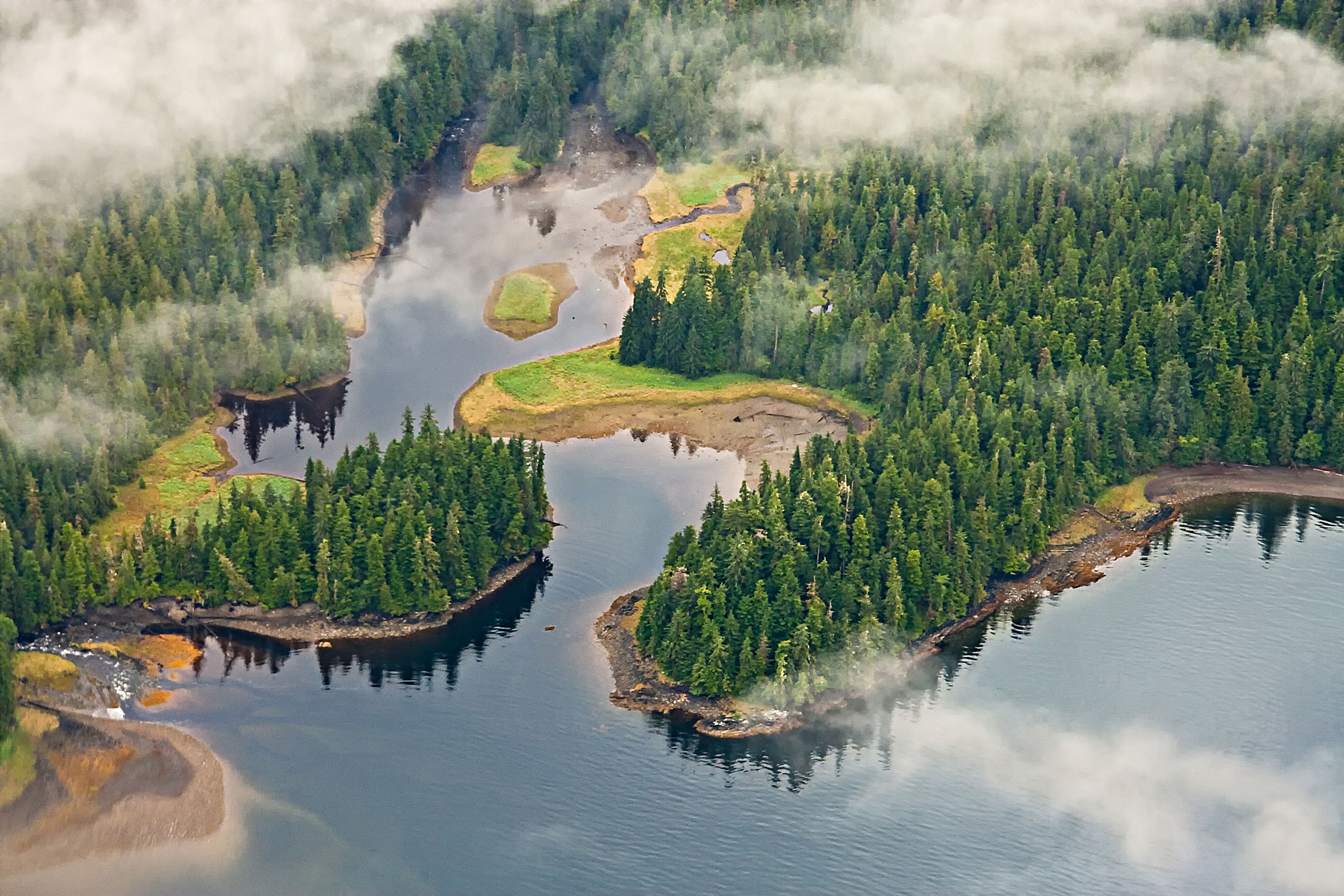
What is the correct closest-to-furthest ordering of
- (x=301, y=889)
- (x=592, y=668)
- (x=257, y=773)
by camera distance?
(x=301, y=889) < (x=257, y=773) < (x=592, y=668)

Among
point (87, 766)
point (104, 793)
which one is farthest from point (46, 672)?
point (104, 793)

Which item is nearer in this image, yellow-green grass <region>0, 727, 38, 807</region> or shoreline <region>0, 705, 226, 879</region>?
shoreline <region>0, 705, 226, 879</region>

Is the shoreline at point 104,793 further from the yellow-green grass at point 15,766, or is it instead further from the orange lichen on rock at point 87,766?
the yellow-green grass at point 15,766

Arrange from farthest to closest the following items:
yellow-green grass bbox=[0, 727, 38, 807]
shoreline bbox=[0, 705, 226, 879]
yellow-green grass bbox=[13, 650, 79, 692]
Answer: yellow-green grass bbox=[13, 650, 79, 692] < yellow-green grass bbox=[0, 727, 38, 807] < shoreline bbox=[0, 705, 226, 879]

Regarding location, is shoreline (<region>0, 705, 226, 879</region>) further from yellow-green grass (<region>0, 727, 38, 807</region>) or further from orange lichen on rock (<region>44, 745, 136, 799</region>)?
yellow-green grass (<region>0, 727, 38, 807</region>)

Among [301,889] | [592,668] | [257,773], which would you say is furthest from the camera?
[592,668]

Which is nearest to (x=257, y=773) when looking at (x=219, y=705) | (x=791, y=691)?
(x=219, y=705)

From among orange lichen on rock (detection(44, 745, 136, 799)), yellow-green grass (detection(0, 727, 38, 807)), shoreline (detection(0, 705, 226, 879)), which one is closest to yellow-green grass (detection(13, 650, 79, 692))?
shoreline (detection(0, 705, 226, 879))

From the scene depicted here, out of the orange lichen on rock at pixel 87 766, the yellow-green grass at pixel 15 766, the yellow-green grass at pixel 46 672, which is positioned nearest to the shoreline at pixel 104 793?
the orange lichen on rock at pixel 87 766

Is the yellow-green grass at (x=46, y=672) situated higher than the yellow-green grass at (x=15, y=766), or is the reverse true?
the yellow-green grass at (x=46, y=672)

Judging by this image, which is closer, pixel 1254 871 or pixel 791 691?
pixel 1254 871

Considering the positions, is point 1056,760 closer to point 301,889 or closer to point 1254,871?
point 1254,871
